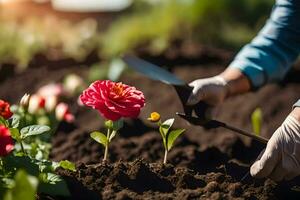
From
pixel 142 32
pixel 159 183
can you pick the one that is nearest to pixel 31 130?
pixel 159 183

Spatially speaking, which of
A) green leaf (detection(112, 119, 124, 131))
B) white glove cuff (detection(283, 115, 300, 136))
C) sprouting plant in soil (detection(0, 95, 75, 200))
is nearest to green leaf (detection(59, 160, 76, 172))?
sprouting plant in soil (detection(0, 95, 75, 200))

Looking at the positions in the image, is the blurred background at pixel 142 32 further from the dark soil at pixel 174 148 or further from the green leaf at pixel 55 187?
the green leaf at pixel 55 187

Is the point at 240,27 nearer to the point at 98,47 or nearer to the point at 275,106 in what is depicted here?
the point at 98,47

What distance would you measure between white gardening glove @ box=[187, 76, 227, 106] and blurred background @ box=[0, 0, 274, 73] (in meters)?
3.02

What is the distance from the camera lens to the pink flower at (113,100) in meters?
2.18

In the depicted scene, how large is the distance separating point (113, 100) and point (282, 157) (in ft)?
1.90

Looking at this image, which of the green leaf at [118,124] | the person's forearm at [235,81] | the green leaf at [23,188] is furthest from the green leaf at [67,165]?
the person's forearm at [235,81]

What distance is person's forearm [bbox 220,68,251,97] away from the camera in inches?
111

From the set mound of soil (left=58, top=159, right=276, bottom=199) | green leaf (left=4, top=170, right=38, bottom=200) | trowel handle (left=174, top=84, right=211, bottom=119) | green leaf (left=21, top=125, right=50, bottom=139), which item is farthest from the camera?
trowel handle (left=174, top=84, right=211, bottom=119)

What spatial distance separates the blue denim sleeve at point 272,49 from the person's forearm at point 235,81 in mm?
21

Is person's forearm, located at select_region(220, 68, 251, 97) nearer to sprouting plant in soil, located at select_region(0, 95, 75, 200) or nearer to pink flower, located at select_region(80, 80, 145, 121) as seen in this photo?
pink flower, located at select_region(80, 80, 145, 121)

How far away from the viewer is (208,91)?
2.70 m

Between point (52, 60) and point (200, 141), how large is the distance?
2.39 m

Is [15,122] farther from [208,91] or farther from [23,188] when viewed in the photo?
[208,91]
